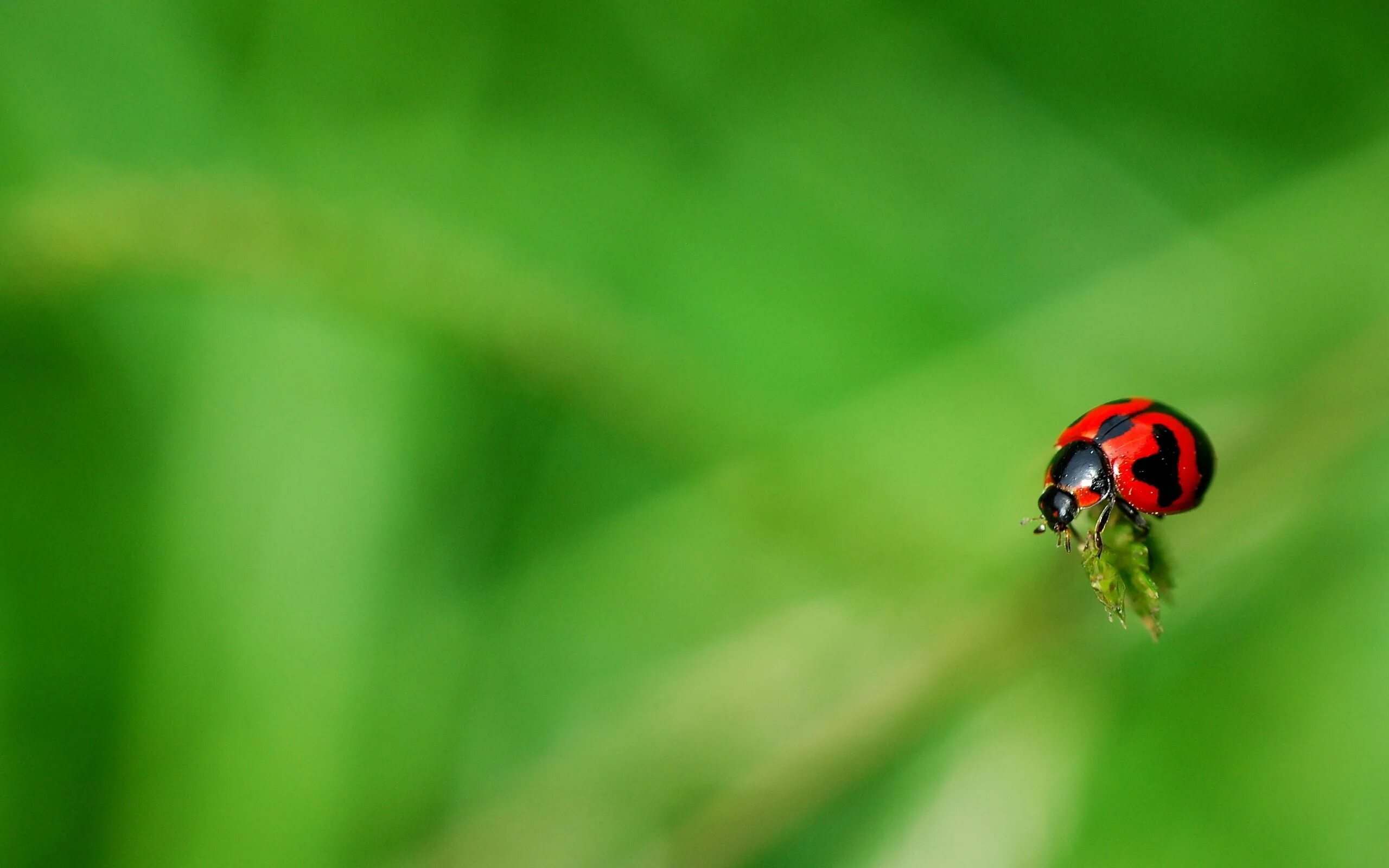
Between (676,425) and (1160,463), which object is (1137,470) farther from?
(676,425)

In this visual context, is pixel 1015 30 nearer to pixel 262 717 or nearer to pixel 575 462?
pixel 575 462

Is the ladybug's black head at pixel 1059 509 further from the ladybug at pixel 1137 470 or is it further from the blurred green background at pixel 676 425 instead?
the blurred green background at pixel 676 425

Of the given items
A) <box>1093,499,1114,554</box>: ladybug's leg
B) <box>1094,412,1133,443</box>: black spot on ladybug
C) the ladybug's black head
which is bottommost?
<box>1093,499,1114,554</box>: ladybug's leg

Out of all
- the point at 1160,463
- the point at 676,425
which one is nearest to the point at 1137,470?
the point at 1160,463

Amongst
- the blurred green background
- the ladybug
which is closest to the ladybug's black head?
the ladybug

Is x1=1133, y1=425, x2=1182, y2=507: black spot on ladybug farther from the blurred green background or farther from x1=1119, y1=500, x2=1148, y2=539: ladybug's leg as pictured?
the blurred green background

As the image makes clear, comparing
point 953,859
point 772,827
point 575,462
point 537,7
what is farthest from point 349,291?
point 953,859

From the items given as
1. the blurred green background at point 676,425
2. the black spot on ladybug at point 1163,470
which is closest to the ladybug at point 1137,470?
the black spot on ladybug at point 1163,470
